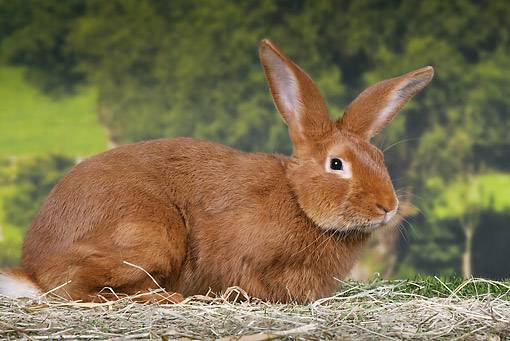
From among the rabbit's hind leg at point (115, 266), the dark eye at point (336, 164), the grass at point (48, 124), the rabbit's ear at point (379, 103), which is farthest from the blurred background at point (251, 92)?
the rabbit's hind leg at point (115, 266)

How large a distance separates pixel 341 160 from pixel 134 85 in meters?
2.08

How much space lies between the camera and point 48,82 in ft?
15.5

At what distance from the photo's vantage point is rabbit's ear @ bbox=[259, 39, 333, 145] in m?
3.00

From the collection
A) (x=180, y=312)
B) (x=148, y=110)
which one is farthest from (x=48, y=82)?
(x=180, y=312)

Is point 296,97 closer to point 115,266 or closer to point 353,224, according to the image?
point 353,224

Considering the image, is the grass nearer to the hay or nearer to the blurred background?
the blurred background

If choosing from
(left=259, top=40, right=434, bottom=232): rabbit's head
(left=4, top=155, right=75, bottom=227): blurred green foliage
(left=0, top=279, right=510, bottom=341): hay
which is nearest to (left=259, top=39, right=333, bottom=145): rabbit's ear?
(left=259, top=40, right=434, bottom=232): rabbit's head

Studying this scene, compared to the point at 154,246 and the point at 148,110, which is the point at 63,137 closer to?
the point at 148,110

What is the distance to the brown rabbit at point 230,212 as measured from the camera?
9.21 ft

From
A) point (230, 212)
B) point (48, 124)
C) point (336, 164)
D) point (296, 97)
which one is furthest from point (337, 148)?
point (48, 124)

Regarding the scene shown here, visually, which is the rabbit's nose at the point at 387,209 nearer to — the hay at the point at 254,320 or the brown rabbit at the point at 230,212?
the brown rabbit at the point at 230,212

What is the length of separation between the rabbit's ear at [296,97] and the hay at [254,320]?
2.11ft

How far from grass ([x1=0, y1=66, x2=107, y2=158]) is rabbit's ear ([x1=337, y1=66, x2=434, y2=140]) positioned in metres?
2.04

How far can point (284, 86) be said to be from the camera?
305cm
